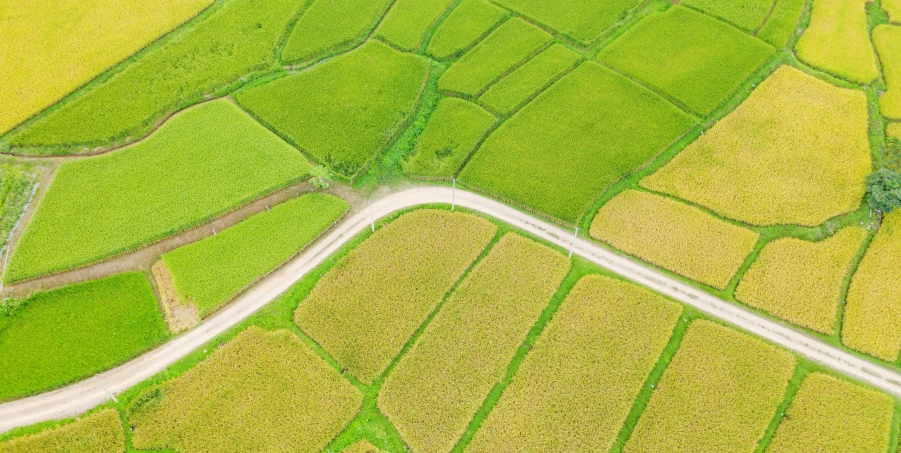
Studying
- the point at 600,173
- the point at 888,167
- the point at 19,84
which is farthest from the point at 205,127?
the point at 888,167

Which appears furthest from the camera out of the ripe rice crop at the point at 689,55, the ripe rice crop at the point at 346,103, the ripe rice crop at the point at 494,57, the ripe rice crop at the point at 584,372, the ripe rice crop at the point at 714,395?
the ripe rice crop at the point at 494,57

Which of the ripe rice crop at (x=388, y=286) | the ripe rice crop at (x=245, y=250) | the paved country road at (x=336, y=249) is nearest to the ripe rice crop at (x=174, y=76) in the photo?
the ripe rice crop at (x=245, y=250)

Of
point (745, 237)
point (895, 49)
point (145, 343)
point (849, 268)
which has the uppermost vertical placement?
point (895, 49)

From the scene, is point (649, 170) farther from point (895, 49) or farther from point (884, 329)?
point (895, 49)

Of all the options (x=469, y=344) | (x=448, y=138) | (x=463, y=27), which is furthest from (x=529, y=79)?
(x=469, y=344)

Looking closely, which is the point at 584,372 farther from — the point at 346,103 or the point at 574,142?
the point at 346,103

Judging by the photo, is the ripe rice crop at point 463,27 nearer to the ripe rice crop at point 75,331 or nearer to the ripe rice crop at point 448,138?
the ripe rice crop at point 448,138
